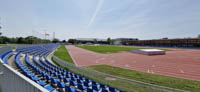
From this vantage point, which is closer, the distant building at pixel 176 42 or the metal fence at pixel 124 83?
the metal fence at pixel 124 83

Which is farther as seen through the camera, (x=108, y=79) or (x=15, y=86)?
(x=108, y=79)

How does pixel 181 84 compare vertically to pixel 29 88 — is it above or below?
below

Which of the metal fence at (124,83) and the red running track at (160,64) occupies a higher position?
the metal fence at (124,83)

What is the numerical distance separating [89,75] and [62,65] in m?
7.02

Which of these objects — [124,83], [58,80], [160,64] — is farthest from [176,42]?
[58,80]

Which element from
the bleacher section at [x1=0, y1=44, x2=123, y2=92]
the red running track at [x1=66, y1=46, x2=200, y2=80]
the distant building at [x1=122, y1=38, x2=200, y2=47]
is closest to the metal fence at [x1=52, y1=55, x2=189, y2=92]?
the bleacher section at [x1=0, y1=44, x2=123, y2=92]

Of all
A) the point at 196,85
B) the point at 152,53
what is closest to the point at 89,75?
the point at 196,85

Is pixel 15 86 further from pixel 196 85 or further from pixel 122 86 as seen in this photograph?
pixel 196 85

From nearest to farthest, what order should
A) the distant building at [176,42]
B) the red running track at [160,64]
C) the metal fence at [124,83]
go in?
1. the metal fence at [124,83]
2. the red running track at [160,64]
3. the distant building at [176,42]

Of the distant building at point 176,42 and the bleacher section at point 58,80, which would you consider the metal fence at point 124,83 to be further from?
the distant building at point 176,42

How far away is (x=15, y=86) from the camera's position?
361cm

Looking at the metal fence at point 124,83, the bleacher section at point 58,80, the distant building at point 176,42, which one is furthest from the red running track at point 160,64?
the distant building at point 176,42

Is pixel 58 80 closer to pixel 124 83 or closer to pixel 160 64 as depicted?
Answer: pixel 124 83

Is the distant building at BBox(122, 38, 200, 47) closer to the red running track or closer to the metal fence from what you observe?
the red running track
